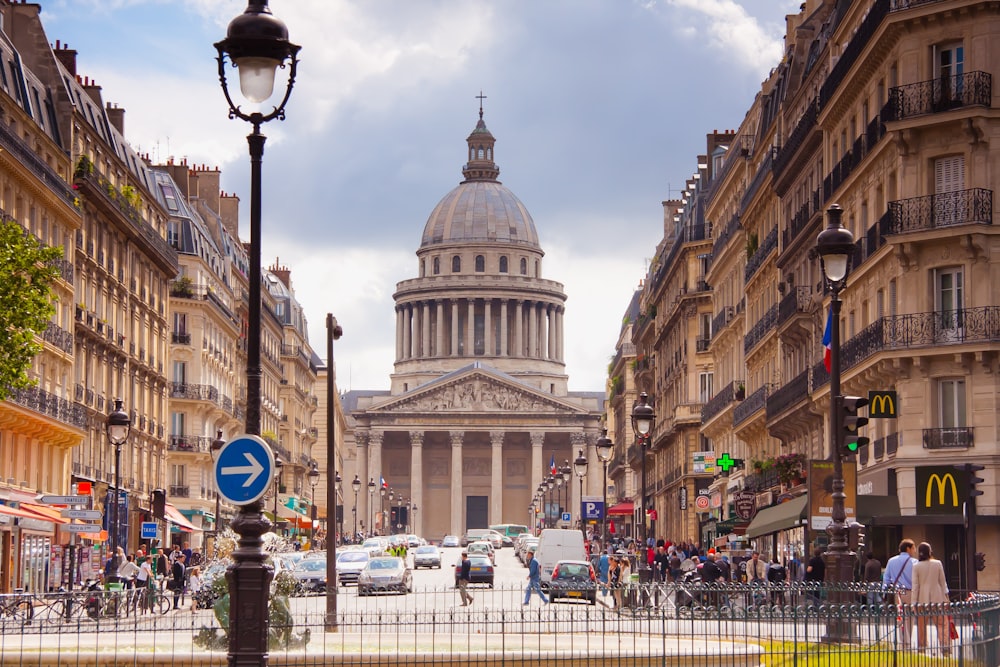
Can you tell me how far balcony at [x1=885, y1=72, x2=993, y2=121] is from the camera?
3703cm

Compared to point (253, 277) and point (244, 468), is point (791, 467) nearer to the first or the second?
point (253, 277)

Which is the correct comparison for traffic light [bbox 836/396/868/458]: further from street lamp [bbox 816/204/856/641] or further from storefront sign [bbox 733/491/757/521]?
storefront sign [bbox 733/491/757/521]

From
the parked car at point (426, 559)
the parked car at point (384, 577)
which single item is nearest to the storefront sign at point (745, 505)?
the parked car at point (384, 577)

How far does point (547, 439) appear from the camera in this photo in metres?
190

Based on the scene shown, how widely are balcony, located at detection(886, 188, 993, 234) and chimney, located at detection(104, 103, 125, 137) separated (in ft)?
122

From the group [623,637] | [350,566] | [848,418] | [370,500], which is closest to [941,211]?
[848,418]

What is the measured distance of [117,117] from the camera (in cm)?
6919

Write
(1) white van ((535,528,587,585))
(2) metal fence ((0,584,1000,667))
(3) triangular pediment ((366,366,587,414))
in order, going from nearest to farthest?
(2) metal fence ((0,584,1000,667))
(1) white van ((535,528,587,585))
(3) triangular pediment ((366,366,587,414))

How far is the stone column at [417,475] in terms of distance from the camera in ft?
607

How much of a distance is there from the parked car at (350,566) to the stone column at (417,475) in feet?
385

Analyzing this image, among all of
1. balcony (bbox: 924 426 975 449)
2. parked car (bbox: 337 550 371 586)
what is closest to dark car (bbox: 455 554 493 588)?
parked car (bbox: 337 550 371 586)

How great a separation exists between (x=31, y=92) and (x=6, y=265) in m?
22.5

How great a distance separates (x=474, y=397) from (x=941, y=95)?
491ft

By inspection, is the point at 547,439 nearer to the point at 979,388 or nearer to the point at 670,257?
the point at 670,257
